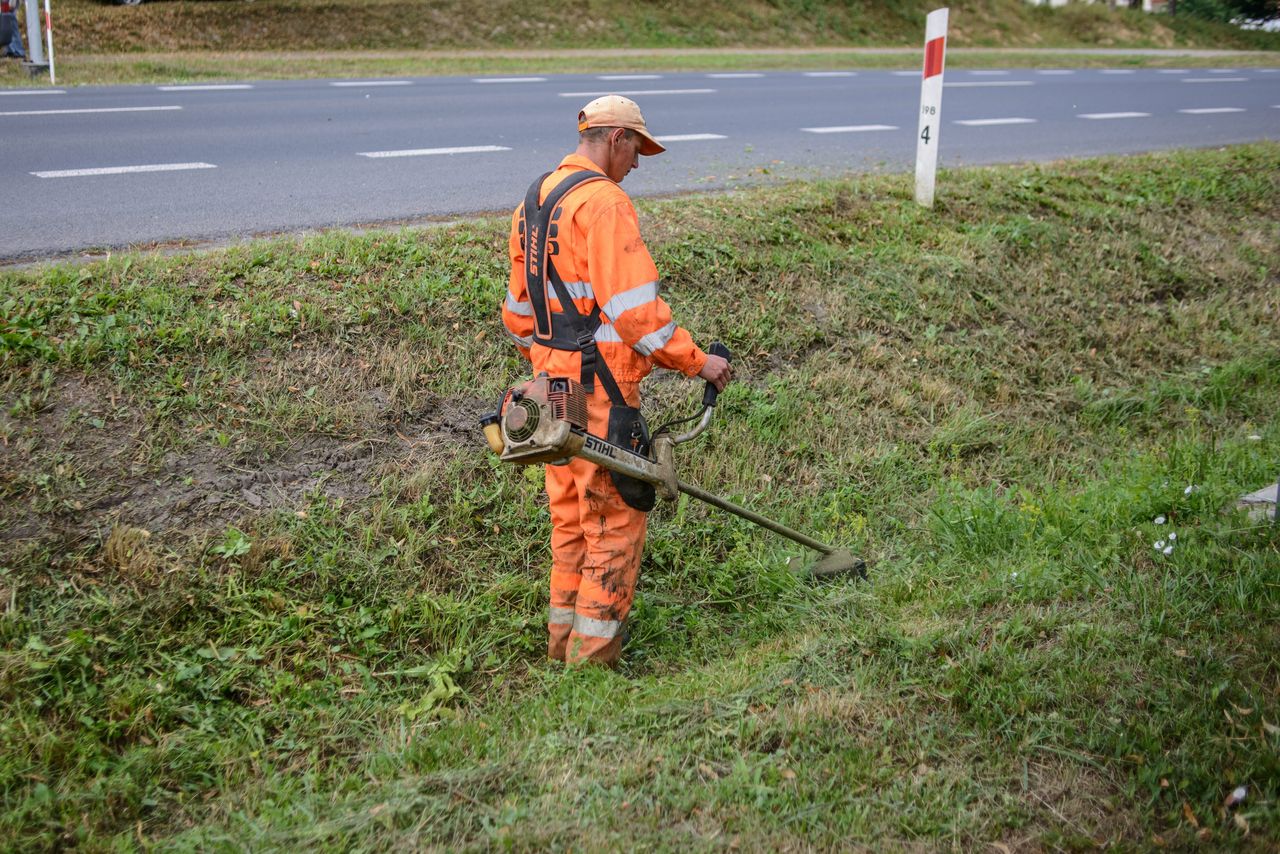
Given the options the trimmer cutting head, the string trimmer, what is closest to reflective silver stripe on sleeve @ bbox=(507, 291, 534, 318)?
the string trimmer

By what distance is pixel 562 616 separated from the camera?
162 inches

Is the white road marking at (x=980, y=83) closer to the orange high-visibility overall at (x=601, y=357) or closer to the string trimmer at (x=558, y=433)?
the orange high-visibility overall at (x=601, y=357)

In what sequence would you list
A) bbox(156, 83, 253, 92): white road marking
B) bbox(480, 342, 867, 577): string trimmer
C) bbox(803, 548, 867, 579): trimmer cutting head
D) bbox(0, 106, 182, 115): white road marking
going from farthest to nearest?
bbox(156, 83, 253, 92): white road marking
bbox(0, 106, 182, 115): white road marking
bbox(803, 548, 867, 579): trimmer cutting head
bbox(480, 342, 867, 577): string trimmer

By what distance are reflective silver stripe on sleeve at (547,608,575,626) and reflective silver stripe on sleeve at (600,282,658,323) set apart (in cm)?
124

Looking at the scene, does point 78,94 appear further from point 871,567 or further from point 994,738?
point 994,738

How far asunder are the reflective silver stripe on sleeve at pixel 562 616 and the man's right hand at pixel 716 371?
42.2 inches

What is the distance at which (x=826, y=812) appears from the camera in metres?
2.92

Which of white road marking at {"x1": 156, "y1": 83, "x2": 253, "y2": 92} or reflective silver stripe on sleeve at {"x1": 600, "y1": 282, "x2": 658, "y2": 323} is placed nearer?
reflective silver stripe on sleeve at {"x1": 600, "y1": 282, "x2": 658, "y2": 323}

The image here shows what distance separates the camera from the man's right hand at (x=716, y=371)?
12.2ft

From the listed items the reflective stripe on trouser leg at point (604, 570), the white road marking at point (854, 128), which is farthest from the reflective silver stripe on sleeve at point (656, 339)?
the white road marking at point (854, 128)

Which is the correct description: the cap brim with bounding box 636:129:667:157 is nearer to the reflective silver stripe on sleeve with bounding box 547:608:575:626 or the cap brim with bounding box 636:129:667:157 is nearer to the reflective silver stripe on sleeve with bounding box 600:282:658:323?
the reflective silver stripe on sleeve with bounding box 600:282:658:323

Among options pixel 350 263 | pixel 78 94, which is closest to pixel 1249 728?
pixel 350 263

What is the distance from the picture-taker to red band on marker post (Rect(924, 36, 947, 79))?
693cm

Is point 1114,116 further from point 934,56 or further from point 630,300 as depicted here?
point 630,300
